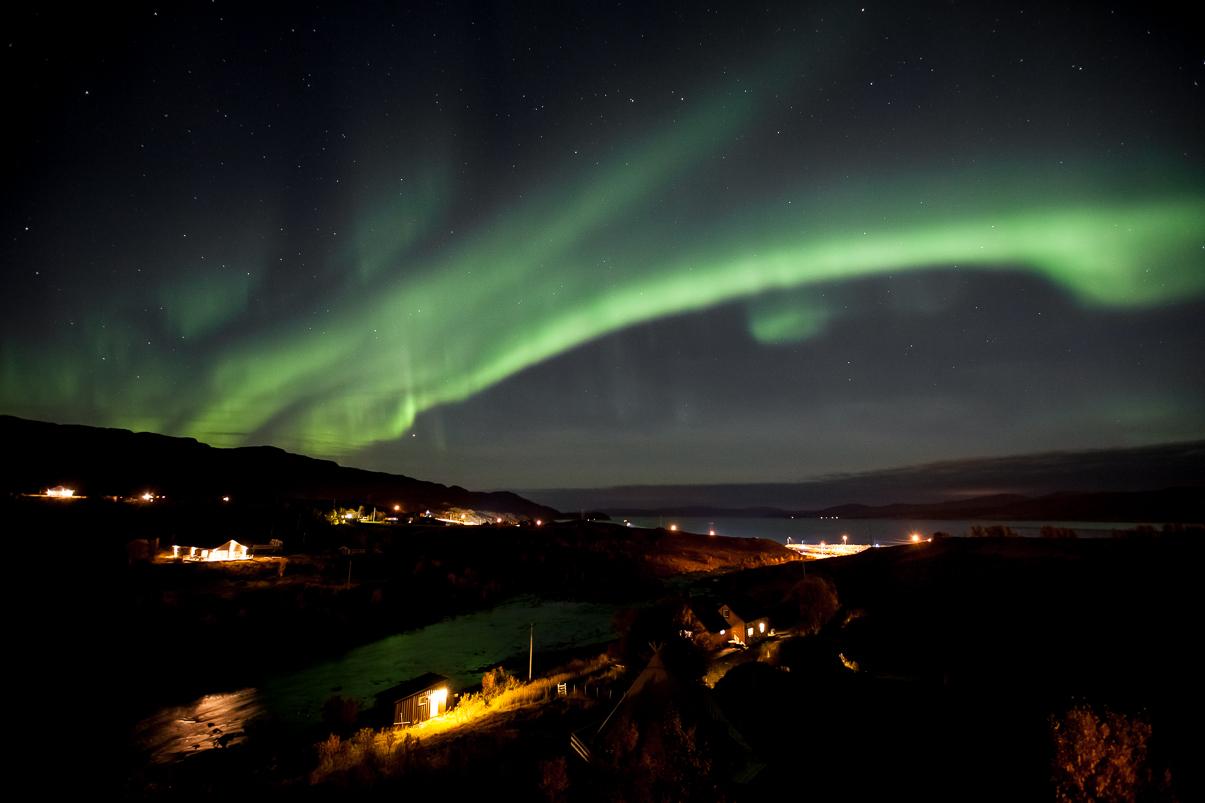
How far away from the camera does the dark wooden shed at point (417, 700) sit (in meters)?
18.2

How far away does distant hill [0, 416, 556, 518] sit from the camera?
85.6m

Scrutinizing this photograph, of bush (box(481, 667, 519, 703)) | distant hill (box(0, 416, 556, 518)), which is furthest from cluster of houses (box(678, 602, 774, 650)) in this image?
distant hill (box(0, 416, 556, 518))

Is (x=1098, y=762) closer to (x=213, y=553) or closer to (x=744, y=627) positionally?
(x=744, y=627)

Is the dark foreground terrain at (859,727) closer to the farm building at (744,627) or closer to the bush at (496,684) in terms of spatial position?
the bush at (496,684)

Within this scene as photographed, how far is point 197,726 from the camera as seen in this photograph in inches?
787

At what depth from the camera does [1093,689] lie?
15.3m

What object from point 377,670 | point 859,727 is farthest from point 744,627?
point 377,670

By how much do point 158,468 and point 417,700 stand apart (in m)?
121

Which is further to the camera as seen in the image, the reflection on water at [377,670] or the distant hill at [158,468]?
the distant hill at [158,468]

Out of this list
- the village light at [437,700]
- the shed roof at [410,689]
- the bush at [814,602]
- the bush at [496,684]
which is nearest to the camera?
the shed roof at [410,689]

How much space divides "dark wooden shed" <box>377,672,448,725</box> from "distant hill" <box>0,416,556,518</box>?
231ft

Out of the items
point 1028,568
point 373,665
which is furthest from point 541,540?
point 1028,568

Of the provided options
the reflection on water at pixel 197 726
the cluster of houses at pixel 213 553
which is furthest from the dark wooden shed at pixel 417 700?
the cluster of houses at pixel 213 553

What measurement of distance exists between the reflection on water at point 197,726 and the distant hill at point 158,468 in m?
61.2
